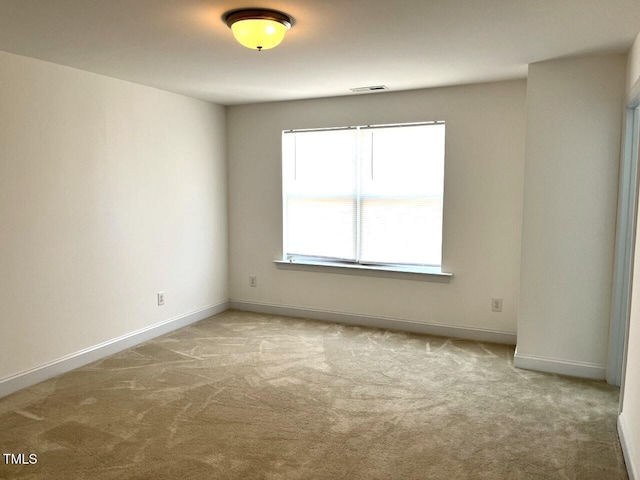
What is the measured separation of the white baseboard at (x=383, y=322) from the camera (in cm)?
446

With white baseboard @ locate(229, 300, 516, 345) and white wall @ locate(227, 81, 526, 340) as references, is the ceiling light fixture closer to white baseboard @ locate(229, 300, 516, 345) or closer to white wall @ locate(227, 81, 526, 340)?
white wall @ locate(227, 81, 526, 340)

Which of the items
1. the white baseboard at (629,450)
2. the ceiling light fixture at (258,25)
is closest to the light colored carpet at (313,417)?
the white baseboard at (629,450)

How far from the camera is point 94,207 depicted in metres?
3.91

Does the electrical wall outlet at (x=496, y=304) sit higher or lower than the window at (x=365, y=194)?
lower

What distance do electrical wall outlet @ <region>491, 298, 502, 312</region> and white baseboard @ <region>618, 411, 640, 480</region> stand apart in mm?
1639

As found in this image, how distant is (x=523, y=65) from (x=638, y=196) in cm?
141

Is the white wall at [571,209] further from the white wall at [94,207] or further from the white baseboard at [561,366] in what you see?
the white wall at [94,207]

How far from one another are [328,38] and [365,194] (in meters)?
2.14

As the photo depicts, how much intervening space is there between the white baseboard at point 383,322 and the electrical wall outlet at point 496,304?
200 mm

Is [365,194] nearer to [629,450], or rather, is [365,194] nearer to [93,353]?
[93,353]

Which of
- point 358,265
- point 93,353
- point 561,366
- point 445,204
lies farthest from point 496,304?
point 93,353

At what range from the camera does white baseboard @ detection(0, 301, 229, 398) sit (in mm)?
3376

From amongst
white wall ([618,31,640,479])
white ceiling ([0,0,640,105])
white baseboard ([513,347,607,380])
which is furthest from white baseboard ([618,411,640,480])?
white ceiling ([0,0,640,105])

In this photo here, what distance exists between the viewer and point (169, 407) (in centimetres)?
312
